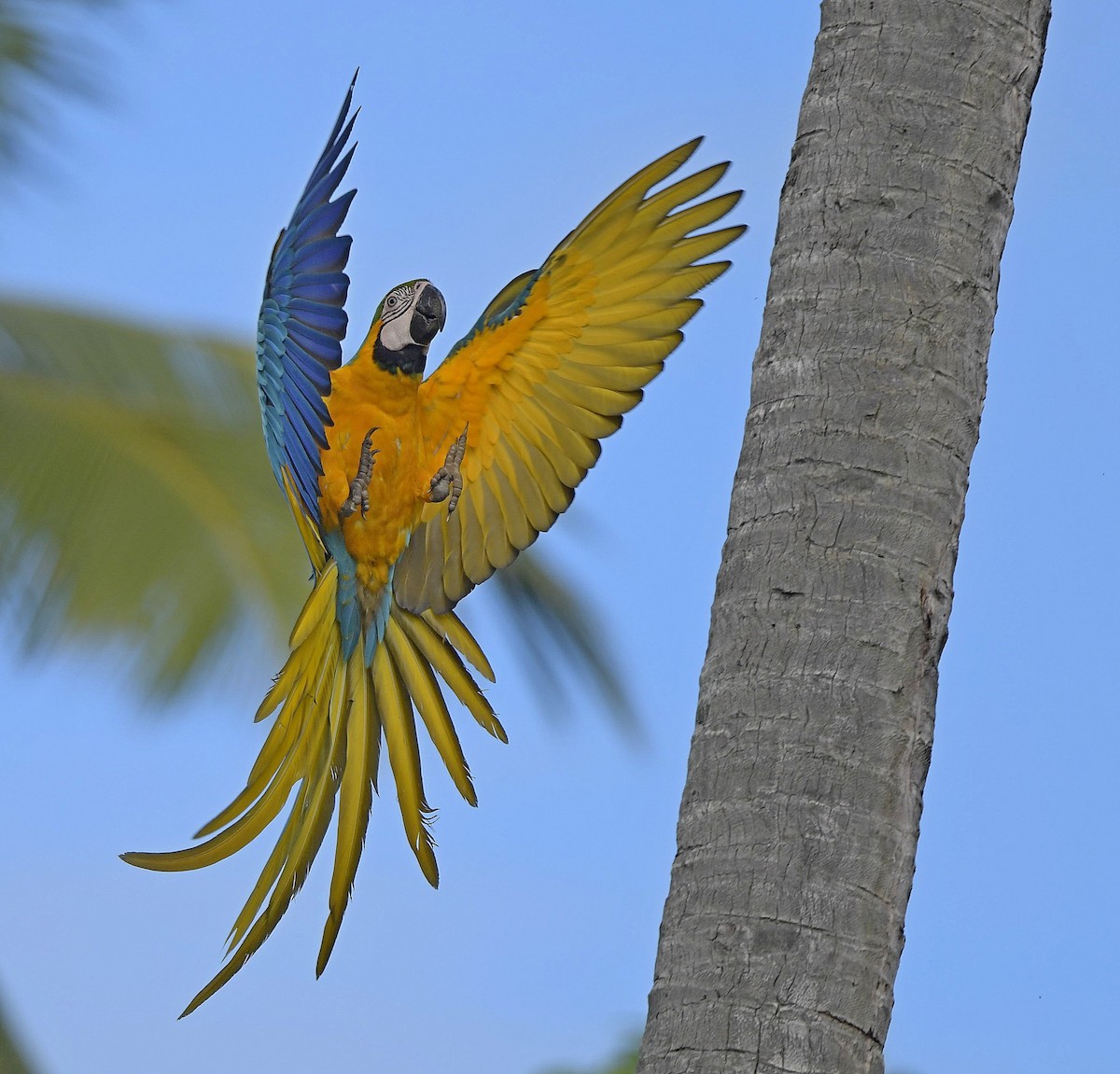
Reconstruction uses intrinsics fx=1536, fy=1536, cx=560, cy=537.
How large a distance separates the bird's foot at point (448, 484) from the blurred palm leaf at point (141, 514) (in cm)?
341

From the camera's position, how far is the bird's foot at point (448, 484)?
2074mm

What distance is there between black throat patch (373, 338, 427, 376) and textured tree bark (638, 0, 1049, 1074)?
1.54ft

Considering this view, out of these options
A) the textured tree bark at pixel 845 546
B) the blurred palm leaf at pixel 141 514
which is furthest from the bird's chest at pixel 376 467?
the blurred palm leaf at pixel 141 514

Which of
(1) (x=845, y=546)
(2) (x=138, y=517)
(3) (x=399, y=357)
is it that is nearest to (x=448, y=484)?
(3) (x=399, y=357)

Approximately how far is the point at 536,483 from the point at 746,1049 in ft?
2.48

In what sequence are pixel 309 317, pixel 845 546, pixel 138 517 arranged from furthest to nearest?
pixel 138 517 → pixel 309 317 → pixel 845 546

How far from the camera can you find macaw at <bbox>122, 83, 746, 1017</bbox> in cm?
204

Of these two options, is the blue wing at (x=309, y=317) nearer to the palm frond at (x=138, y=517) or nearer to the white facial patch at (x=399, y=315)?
the white facial patch at (x=399, y=315)

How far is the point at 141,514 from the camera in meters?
5.61

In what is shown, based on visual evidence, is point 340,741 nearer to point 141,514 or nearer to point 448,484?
point 448,484

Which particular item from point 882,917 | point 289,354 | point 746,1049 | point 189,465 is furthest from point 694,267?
point 189,465

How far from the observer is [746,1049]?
5.77 feet

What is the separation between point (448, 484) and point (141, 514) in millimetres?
3796

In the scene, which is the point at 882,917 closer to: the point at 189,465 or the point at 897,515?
the point at 897,515
